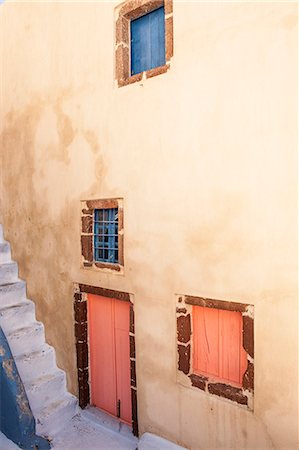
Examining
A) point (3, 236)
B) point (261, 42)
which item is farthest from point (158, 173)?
point (3, 236)

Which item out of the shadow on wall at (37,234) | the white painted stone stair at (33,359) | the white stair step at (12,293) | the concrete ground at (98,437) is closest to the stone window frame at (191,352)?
the concrete ground at (98,437)

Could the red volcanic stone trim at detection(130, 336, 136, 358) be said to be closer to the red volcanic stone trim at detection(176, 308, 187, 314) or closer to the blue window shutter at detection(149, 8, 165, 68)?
the red volcanic stone trim at detection(176, 308, 187, 314)

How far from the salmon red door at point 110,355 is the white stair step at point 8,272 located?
1739 mm

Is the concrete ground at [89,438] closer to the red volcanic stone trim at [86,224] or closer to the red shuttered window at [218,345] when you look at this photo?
the red shuttered window at [218,345]

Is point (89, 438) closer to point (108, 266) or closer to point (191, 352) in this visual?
point (191, 352)

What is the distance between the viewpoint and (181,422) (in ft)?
13.8

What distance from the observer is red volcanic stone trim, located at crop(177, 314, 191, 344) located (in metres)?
4.08

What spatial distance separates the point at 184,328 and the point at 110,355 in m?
1.55

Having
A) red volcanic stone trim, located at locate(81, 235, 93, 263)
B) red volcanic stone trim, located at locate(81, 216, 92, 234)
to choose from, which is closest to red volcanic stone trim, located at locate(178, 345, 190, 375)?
red volcanic stone trim, located at locate(81, 235, 93, 263)

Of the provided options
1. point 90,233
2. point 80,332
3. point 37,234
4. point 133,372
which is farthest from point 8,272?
point 133,372

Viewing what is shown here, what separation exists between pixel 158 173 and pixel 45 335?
11.3 feet

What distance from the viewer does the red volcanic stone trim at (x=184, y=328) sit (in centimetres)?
408

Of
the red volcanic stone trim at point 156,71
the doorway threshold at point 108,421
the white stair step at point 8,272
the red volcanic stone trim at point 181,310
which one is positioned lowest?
the doorway threshold at point 108,421

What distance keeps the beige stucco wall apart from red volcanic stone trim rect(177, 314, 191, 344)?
119 millimetres
